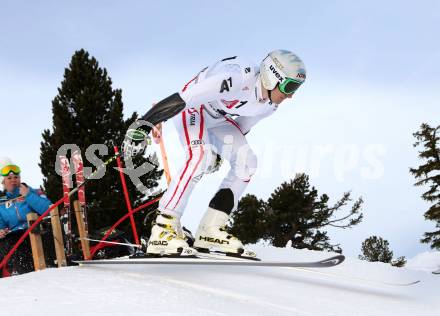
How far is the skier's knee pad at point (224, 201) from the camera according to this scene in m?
5.45

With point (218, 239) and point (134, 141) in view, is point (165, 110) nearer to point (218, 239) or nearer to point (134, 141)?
point (134, 141)

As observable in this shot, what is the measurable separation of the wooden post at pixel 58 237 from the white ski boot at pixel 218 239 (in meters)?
2.04

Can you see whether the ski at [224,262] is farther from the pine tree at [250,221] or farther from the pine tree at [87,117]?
the pine tree at [250,221]

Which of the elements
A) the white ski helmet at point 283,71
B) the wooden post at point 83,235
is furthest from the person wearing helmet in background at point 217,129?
the wooden post at point 83,235

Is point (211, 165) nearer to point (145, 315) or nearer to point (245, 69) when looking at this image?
point (245, 69)

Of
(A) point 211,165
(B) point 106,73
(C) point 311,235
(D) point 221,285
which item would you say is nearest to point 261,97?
(A) point 211,165

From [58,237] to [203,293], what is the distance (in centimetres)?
297

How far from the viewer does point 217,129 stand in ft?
18.0

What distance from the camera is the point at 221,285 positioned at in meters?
4.76

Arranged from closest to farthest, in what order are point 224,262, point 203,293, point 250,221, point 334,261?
point 203,293 → point 224,262 → point 334,261 → point 250,221

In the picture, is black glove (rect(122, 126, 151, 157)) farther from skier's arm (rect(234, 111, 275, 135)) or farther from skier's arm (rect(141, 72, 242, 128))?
skier's arm (rect(234, 111, 275, 135))

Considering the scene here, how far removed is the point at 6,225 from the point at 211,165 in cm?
322

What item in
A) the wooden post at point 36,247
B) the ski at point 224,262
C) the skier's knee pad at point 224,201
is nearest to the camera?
the ski at point 224,262

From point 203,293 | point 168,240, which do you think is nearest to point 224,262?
point 203,293
